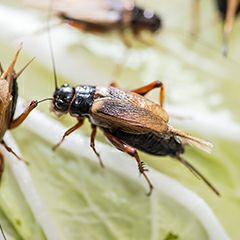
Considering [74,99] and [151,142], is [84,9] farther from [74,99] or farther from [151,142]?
[151,142]

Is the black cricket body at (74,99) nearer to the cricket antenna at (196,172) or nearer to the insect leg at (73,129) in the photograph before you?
the insect leg at (73,129)

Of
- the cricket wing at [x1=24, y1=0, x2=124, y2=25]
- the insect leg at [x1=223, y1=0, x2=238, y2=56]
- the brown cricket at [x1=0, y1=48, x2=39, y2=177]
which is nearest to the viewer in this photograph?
the brown cricket at [x1=0, y1=48, x2=39, y2=177]

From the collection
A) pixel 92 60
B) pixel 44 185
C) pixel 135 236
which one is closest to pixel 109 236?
pixel 135 236

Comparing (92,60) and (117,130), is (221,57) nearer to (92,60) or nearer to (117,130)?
(92,60)

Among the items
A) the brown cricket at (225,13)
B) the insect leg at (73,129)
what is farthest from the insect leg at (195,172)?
the brown cricket at (225,13)

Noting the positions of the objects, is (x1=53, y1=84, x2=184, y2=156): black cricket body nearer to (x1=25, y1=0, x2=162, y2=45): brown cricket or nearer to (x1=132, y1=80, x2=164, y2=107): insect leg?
(x1=132, y1=80, x2=164, y2=107): insect leg

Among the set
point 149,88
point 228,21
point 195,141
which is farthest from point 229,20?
point 195,141

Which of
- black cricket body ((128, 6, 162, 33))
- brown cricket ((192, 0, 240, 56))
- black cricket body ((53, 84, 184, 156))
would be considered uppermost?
brown cricket ((192, 0, 240, 56))

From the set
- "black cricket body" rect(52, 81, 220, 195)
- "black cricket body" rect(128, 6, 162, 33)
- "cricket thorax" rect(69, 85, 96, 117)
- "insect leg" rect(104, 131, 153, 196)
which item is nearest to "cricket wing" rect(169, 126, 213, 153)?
"black cricket body" rect(52, 81, 220, 195)
